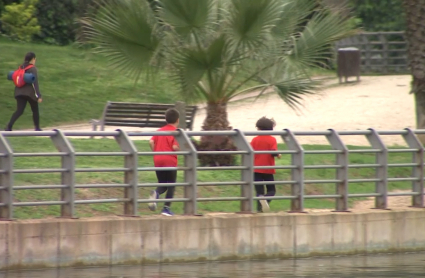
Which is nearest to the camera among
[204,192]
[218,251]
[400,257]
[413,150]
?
[218,251]

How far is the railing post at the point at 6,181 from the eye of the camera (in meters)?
10.2

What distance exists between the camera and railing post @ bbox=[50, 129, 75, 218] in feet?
34.3

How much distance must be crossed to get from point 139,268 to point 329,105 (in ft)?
64.5

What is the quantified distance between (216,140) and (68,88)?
1624cm

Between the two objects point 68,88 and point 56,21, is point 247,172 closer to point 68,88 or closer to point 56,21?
point 68,88

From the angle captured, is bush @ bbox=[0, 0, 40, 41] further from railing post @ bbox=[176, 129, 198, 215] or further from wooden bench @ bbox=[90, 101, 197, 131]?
railing post @ bbox=[176, 129, 198, 215]

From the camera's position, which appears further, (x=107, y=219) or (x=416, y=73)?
(x=416, y=73)

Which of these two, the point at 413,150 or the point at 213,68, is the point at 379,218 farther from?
the point at 213,68

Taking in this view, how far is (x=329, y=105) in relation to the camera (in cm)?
2958

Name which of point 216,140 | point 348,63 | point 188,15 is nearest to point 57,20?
point 348,63

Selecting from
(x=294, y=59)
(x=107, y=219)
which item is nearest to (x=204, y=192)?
(x=294, y=59)

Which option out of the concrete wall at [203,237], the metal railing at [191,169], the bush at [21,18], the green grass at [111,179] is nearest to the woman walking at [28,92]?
the green grass at [111,179]

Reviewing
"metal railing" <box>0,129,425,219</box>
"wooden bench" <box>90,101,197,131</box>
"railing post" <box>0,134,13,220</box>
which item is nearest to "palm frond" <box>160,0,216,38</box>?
"metal railing" <box>0,129,425,219</box>

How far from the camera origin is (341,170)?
12.4 metres
